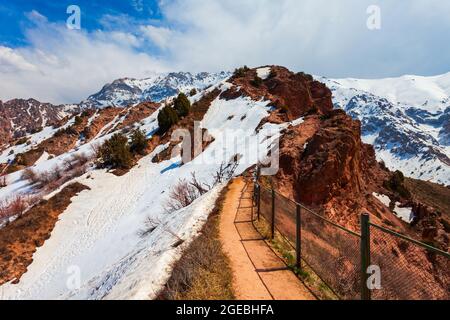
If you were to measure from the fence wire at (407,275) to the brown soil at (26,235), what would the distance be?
997 inches

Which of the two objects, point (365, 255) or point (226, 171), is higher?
point (365, 255)

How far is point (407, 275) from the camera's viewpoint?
18.6 ft

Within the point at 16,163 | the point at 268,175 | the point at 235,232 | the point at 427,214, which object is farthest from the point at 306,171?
the point at 16,163

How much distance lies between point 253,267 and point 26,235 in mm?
25672

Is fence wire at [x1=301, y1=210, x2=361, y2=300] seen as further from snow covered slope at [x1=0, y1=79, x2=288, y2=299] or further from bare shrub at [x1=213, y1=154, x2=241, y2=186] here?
bare shrub at [x1=213, y1=154, x2=241, y2=186]

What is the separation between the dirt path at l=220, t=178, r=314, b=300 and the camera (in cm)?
775

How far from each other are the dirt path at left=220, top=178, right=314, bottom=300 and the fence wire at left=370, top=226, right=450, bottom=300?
1919mm

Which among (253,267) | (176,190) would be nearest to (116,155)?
(176,190)

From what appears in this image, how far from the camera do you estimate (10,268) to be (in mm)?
A: 24109

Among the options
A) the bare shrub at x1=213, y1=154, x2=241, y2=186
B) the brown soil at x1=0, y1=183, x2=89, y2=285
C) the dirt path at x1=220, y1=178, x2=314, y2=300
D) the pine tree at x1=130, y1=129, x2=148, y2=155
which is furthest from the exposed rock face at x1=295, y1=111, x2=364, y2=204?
Answer: the pine tree at x1=130, y1=129, x2=148, y2=155

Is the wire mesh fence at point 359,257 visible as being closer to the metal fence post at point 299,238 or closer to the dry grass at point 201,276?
the metal fence post at point 299,238

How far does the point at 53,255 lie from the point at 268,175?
1817 cm

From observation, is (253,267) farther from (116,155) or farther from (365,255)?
(116,155)
